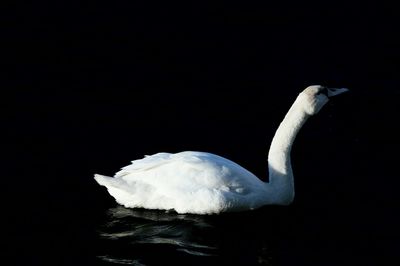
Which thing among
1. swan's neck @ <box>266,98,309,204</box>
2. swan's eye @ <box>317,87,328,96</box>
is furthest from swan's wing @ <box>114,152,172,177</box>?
swan's eye @ <box>317,87,328,96</box>

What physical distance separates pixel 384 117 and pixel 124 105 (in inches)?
213

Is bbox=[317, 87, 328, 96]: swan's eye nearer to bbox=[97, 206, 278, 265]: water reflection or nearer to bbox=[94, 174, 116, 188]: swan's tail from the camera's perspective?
bbox=[97, 206, 278, 265]: water reflection

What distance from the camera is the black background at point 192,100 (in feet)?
41.1

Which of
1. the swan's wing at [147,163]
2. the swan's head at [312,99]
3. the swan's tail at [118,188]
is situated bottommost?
the swan's tail at [118,188]

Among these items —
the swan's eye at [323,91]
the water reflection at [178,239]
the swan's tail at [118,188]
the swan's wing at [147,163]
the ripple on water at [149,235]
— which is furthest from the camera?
the swan's eye at [323,91]

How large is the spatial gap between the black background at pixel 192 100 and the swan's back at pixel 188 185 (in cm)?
66

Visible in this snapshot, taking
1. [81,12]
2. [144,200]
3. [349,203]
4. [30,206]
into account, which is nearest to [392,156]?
[349,203]

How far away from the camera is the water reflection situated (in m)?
10.6

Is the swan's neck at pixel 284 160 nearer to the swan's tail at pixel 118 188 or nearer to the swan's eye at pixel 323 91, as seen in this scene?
the swan's eye at pixel 323 91

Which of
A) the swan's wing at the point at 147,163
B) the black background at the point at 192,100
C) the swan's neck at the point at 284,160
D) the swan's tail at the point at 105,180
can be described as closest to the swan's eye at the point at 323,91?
the swan's neck at the point at 284,160

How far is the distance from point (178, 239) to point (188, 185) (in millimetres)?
1097

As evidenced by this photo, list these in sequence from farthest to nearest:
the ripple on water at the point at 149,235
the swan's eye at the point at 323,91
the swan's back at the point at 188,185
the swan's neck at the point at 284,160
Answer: the swan's eye at the point at 323,91
the swan's neck at the point at 284,160
the swan's back at the point at 188,185
the ripple on water at the point at 149,235

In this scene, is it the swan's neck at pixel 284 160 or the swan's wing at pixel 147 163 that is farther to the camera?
the swan's neck at pixel 284 160

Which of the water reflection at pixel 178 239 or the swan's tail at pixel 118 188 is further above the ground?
the swan's tail at pixel 118 188
